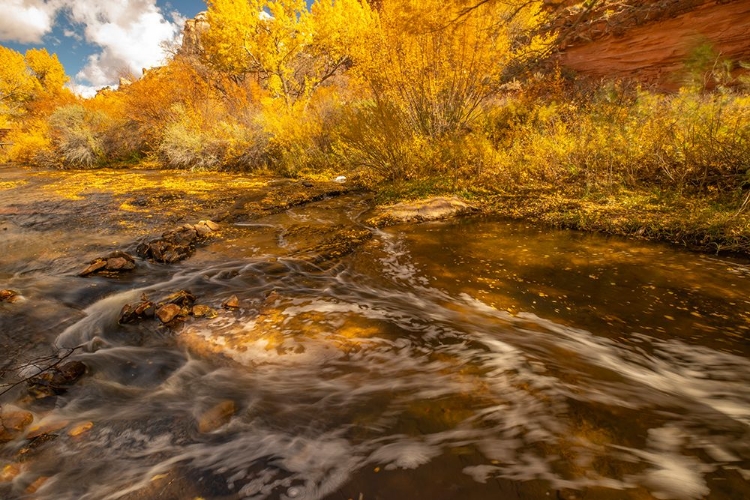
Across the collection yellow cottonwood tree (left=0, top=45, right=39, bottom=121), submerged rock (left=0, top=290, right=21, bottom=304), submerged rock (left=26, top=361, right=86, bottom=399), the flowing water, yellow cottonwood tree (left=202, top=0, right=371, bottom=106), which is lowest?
the flowing water

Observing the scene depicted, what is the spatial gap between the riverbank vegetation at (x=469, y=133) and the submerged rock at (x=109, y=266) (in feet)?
16.7

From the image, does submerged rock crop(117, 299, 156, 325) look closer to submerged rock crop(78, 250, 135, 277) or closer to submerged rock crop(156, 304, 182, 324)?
submerged rock crop(156, 304, 182, 324)

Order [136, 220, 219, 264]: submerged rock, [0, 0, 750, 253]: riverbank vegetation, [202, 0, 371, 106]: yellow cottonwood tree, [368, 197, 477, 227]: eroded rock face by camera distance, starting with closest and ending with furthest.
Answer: [136, 220, 219, 264]: submerged rock < [0, 0, 750, 253]: riverbank vegetation < [368, 197, 477, 227]: eroded rock face < [202, 0, 371, 106]: yellow cottonwood tree

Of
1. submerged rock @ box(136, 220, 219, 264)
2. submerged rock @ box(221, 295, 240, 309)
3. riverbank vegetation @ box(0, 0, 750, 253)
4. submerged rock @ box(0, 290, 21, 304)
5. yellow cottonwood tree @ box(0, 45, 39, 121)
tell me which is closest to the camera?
submerged rock @ box(221, 295, 240, 309)

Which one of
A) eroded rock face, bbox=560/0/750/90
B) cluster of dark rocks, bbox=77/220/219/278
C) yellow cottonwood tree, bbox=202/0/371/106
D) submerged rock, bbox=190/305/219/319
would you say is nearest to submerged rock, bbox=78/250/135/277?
cluster of dark rocks, bbox=77/220/219/278

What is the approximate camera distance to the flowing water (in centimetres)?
148

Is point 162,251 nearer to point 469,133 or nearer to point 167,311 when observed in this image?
point 167,311

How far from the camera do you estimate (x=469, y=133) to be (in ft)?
29.1

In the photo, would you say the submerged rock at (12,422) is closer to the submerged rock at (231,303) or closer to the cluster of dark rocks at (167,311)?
the cluster of dark rocks at (167,311)

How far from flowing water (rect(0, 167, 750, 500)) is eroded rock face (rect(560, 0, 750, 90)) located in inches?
611

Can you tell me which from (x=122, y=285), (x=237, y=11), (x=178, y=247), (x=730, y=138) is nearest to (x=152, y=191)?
(x=178, y=247)

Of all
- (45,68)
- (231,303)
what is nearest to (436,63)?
(231,303)

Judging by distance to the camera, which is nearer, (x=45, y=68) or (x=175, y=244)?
(x=175, y=244)

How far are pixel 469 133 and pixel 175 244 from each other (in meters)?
7.39
